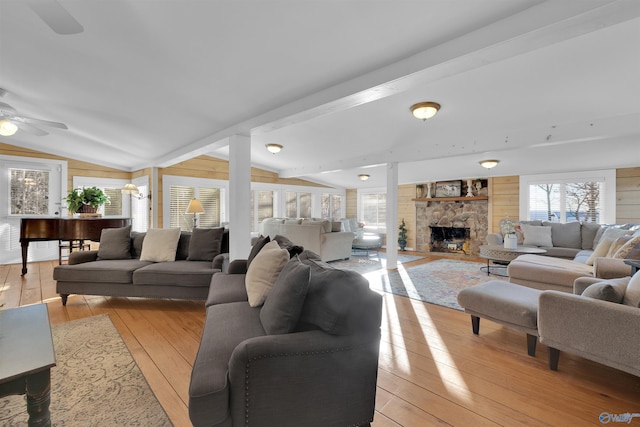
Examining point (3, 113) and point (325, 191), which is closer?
point (3, 113)

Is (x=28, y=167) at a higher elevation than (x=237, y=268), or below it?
higher

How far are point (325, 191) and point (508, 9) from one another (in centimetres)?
812

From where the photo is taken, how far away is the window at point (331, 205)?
388 inches

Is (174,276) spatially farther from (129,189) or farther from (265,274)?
(129,189)

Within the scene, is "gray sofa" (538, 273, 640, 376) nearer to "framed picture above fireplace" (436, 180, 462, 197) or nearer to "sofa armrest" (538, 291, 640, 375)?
"sofa armrest" (538, 291, 640, 375)

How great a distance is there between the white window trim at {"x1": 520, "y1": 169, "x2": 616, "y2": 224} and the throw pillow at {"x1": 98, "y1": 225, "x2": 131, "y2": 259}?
7.81m

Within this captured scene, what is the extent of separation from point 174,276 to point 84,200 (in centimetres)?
265

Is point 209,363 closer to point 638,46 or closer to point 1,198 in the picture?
point 638,46

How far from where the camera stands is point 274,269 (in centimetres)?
204

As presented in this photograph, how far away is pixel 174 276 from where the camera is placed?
3229 millimetres

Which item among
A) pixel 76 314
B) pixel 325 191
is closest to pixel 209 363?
pixel 76 314

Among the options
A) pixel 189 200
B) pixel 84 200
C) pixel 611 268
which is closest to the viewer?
pixel 611 268

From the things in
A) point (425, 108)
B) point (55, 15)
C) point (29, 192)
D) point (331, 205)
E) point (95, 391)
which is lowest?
point (95, 391)

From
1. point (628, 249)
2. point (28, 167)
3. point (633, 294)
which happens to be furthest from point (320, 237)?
point (28, 167)
